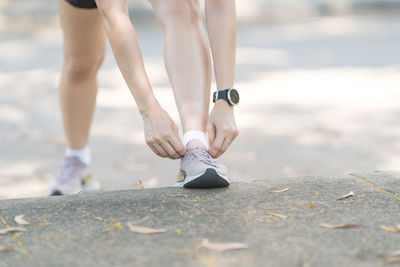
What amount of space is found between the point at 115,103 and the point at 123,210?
364cm

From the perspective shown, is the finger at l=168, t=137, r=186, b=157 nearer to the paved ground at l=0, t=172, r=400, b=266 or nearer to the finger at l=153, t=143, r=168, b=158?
the finger at l=153, t=143, r=168, b=158

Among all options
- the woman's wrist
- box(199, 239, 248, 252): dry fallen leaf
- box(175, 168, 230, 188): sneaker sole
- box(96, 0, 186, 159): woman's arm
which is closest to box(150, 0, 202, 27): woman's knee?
box(96, 0, 186, 159): woman's arm

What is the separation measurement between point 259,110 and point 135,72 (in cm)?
303

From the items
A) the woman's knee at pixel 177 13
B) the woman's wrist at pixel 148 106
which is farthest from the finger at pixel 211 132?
the woman's knee at pixel 177 13

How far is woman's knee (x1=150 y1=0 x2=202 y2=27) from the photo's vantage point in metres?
2.46

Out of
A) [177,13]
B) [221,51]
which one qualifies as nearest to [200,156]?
[221,51]

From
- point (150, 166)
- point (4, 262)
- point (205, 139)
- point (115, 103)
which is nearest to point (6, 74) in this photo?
point (115, 103)

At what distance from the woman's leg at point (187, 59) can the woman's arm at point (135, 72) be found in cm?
17

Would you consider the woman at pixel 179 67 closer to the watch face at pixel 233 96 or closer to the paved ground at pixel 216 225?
the watch face at pixel 233 96

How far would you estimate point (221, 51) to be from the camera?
Answer: 2.46m

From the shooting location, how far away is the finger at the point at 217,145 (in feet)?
7.52

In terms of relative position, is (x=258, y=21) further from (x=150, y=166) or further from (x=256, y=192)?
(x=256, y=192)

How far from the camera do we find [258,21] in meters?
11.3

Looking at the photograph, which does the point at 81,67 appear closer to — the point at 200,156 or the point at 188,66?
the point at 188,66
